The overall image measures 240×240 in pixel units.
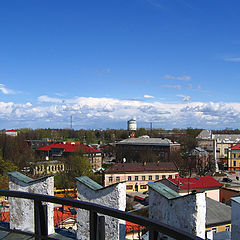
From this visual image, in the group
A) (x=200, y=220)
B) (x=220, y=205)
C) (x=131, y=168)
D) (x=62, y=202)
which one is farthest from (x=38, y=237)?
(x=131, y=168)

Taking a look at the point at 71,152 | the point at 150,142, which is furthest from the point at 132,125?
the point at 71,152

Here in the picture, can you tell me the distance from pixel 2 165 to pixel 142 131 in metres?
92.0

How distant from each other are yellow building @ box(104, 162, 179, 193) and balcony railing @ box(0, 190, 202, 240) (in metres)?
34.8

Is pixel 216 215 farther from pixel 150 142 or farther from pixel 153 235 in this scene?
pixel 150 142

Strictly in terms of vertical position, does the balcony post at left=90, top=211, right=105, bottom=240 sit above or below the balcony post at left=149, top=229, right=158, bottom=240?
below

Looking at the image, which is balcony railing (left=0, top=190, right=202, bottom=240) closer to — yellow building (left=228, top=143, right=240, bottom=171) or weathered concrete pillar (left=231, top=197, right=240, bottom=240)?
weathered concrete pillar (left=231, top=197, right=240, bottom=240)

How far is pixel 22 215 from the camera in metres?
4.44

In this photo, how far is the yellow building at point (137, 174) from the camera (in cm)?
3734

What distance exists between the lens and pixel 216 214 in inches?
569

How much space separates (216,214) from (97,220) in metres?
13.8

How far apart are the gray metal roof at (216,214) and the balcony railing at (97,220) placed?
11776 millimetres

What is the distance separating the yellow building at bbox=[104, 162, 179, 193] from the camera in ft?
123

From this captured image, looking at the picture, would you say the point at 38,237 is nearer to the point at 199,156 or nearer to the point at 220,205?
the point at 220,205

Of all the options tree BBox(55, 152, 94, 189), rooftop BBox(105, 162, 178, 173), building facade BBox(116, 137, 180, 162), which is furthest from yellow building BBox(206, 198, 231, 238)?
building facade BBox(116, 137, 180, 162)
